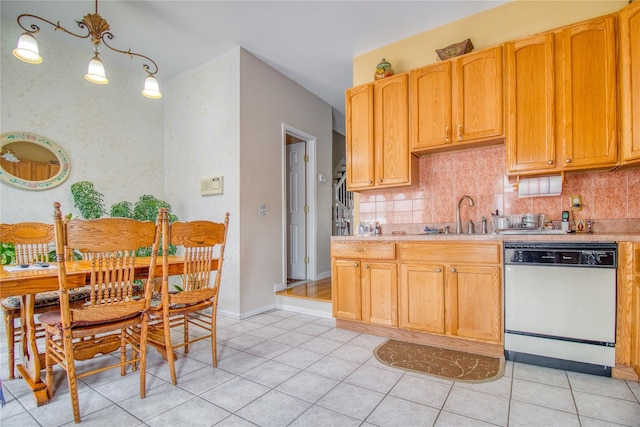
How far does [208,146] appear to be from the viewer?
157 inches

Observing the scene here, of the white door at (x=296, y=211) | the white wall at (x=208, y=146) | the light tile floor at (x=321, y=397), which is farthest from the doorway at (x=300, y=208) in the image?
the light tile floor at (x=321, y=397)

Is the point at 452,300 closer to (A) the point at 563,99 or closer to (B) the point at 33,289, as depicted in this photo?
(A) the point at 563,99

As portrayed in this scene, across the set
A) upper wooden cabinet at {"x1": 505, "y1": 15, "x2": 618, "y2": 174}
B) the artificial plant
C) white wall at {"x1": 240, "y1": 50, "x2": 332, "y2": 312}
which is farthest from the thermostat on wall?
upper wooden cabinet at {"x1": 505, "y1": 15, "x2": 618, "y2": 174}

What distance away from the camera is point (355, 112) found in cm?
340

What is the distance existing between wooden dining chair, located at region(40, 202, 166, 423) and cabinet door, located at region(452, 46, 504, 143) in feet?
8.38

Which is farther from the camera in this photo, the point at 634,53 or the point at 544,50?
the point at 544,50

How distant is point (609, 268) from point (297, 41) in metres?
3.49

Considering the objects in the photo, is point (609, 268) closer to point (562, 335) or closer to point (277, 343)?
point (562, 335)

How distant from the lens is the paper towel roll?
255 cm

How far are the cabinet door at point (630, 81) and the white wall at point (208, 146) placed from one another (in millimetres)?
3424

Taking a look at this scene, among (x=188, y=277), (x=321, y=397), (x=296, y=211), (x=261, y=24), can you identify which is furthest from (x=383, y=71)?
(x=321, y=397)

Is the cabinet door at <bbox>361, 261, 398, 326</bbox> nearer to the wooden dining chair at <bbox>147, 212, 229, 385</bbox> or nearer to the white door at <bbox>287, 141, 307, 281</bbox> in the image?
the wooden dining chair at <bbox>147, 212, 229, 385</bbox>

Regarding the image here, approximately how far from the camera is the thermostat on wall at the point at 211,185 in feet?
12.5

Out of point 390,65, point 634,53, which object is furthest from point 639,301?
point 390,65
